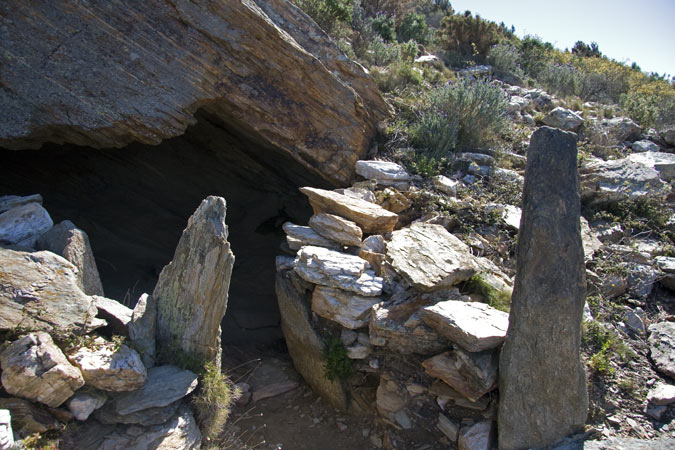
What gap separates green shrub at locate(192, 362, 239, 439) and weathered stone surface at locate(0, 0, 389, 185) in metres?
2.69

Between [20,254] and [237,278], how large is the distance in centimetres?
338

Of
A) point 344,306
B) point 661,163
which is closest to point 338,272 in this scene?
point 344,306

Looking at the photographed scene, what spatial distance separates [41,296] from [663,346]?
5355 mm

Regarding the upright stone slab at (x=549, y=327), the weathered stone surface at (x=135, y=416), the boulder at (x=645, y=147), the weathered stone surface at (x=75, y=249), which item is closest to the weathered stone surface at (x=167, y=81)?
the weathered stone surface at (x=75, y=249)

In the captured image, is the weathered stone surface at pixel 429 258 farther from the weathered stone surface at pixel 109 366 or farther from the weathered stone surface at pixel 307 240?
the weathered stone surface at pixel 109 366

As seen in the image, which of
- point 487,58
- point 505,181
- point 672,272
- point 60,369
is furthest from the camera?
point 487,58

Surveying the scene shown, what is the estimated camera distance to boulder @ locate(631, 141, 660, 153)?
801cm

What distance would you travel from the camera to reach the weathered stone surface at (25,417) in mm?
2777

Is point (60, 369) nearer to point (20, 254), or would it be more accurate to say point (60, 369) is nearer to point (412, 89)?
point (20, 254)

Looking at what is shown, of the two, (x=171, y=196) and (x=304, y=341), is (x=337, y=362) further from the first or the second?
(x=171, y=196)

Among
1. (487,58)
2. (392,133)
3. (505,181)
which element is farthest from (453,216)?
(487,58)

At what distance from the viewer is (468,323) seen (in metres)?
3.66

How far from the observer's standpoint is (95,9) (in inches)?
183

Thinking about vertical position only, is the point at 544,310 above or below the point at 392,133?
below
